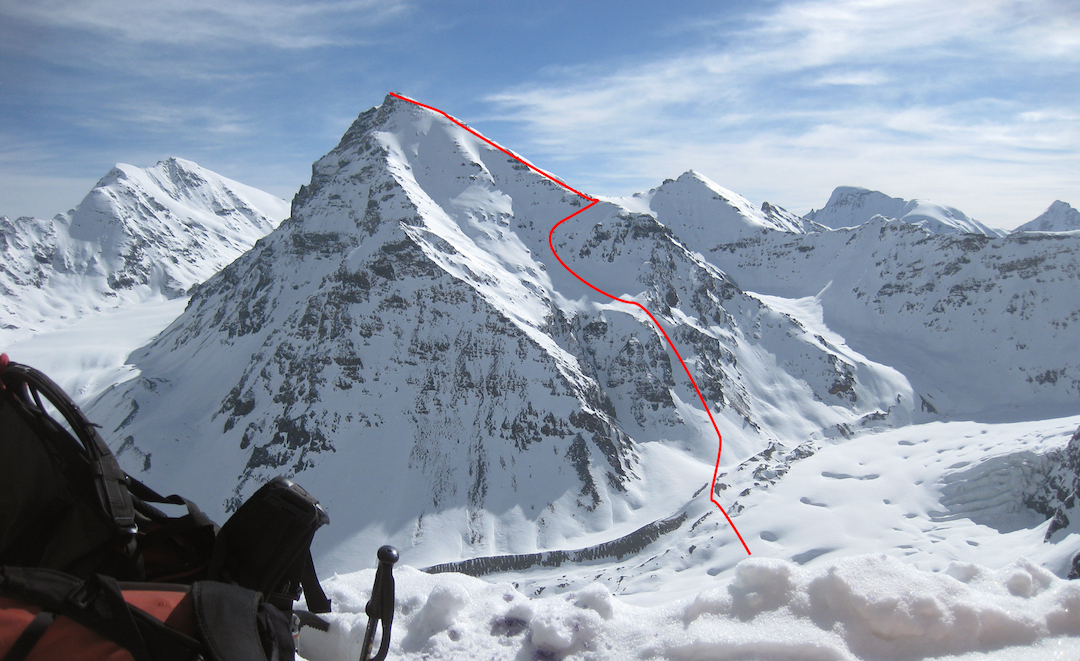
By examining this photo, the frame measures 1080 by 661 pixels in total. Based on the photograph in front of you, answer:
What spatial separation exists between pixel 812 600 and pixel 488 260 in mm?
142695

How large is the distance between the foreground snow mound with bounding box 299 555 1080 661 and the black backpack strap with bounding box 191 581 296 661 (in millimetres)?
2354

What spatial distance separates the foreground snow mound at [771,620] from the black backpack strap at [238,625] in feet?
7.72

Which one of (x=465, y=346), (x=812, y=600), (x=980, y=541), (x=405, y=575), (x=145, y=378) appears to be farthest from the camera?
(x=145, y=378)

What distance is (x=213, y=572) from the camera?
3305 mm

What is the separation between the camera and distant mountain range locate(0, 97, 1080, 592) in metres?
101

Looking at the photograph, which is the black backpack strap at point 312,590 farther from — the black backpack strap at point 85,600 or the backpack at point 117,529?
the black backpack strap at point 85,600

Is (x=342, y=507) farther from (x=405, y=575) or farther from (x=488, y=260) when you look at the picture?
(x=405, y=575)

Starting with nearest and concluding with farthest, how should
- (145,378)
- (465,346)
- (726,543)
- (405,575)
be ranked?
(405,575)
(726,543)
(465,346)
(145,378)

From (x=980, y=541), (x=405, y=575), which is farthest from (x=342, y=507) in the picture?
(x=405, y=575)

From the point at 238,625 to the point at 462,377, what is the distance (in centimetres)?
12688

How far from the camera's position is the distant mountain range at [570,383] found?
101 m

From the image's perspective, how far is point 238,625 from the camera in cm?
278

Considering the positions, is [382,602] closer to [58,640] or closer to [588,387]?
[58,640]

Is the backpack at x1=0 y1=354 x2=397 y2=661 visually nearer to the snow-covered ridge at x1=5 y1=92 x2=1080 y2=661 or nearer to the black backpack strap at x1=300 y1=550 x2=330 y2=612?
the black backpack strap at x1=300 y1=550 x2=330 y2=612
